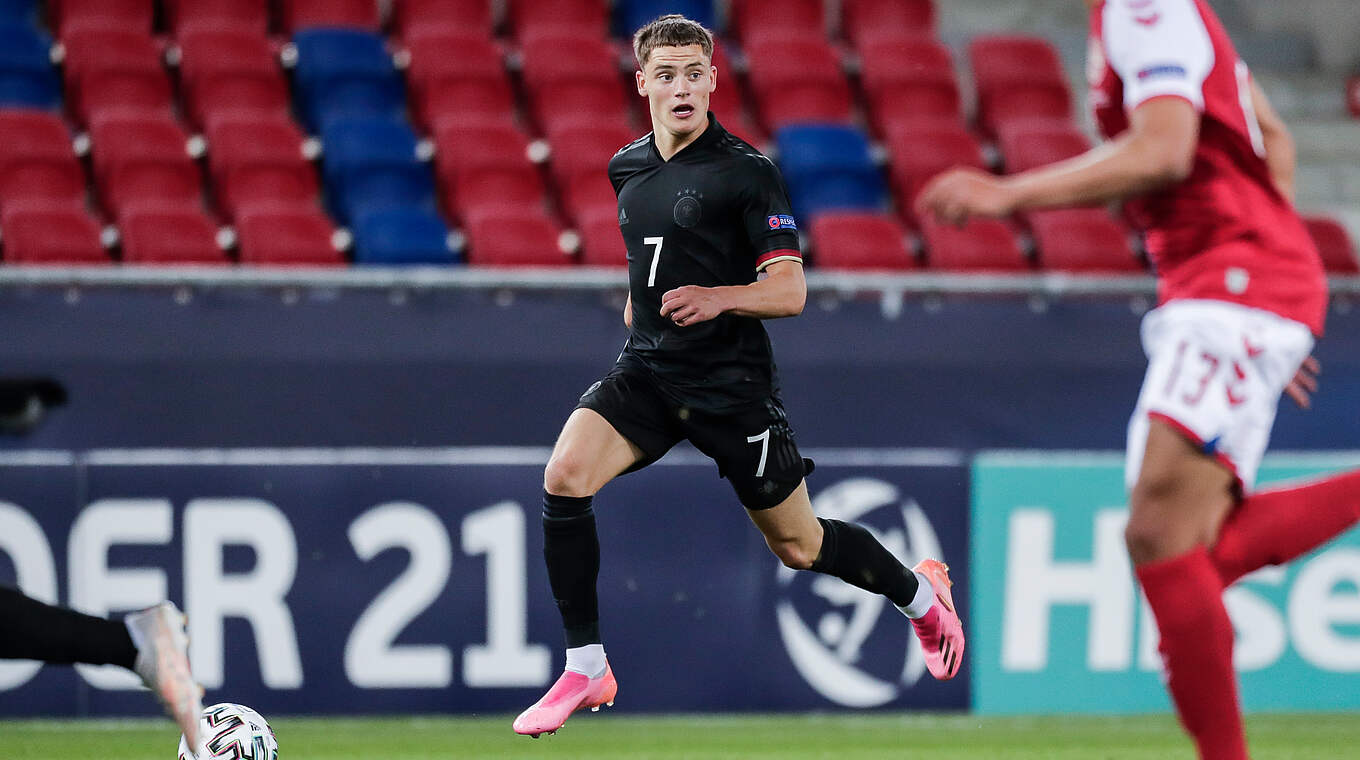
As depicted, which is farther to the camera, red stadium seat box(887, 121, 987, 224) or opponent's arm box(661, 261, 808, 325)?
red stadium seat box(887, 121, 987, 224)

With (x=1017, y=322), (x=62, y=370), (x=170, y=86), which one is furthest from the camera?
(x=170, y=86)

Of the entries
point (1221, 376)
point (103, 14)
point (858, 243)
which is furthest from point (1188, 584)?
point (103, 14)

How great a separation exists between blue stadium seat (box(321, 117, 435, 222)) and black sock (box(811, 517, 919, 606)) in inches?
195

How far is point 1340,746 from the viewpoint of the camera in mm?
6188

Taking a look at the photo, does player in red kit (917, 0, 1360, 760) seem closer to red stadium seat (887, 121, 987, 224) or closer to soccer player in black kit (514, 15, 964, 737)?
soccer player in black kit (514, 15, 964, 737)

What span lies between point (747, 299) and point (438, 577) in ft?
9.49

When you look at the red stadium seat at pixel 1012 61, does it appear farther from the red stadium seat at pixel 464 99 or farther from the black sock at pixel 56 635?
the black sock at pixel 56 635

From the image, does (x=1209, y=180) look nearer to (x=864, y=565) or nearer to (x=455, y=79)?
(x=864, y=565)

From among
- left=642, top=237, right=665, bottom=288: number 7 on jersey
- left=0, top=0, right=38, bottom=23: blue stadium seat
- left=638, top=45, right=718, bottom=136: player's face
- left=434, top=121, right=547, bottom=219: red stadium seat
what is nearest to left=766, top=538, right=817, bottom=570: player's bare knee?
left=642, top=237, right=665, bottom=288: number 7 on jersey

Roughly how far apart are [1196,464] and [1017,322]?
4.59 metres

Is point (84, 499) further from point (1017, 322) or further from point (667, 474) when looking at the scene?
point (1017, 322)

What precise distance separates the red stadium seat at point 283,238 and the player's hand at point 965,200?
19.4 feet

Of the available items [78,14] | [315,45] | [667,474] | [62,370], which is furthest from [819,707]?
[78,14]

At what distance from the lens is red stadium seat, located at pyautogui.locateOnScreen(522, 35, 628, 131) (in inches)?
398
